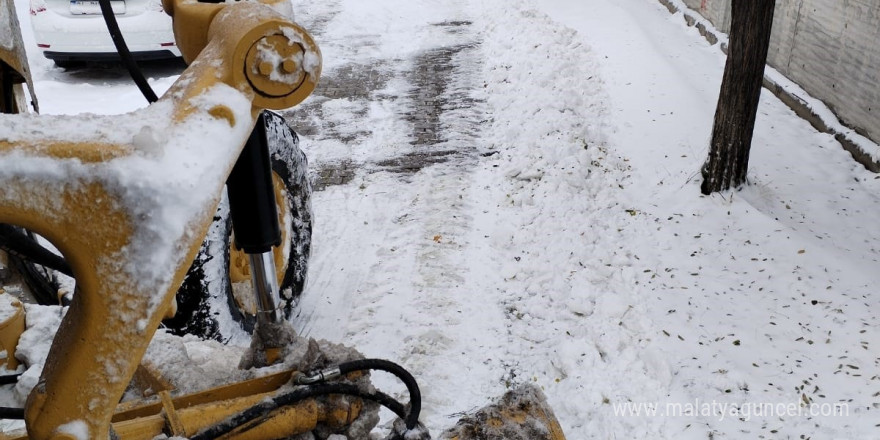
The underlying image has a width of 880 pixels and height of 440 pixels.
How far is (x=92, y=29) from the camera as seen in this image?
355 inches

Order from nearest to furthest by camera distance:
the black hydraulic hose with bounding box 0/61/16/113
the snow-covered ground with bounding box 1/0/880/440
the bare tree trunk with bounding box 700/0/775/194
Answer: the black hydraulic hose with bounding box 0/61/16/113
the snow-covered ground with bounding box 1/0/880/440
the bare tree trunk with bounding box 700/0/775/194

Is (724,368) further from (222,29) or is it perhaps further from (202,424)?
(222,29)

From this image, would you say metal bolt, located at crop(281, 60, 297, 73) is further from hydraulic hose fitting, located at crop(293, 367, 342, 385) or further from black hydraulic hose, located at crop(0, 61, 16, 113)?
black hydraulic hose, located at crop(0, 61, 16, 113)

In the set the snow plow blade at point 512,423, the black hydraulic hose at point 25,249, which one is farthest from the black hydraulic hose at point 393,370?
the black hydraulic hose at point 25,249

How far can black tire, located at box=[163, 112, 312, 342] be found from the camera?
12.5ft

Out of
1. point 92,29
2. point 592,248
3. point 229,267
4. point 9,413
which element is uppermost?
point 9,413

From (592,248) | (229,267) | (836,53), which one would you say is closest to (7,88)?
(229,267)

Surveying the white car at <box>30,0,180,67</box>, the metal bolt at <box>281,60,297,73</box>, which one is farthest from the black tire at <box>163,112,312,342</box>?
the white car at <box>30,0,180,67</box>

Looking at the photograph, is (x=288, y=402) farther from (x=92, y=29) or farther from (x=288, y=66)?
(x=92, y=29)

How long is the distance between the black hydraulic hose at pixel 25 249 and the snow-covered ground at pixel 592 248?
2.15 meters

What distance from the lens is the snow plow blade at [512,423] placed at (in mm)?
2480

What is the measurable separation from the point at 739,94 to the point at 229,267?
13.3ft

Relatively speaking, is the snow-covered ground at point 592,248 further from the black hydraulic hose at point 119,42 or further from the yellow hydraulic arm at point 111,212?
the yellow hydraulic arm at point 111,212

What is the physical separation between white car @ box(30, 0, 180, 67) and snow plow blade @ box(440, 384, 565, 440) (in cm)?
781
